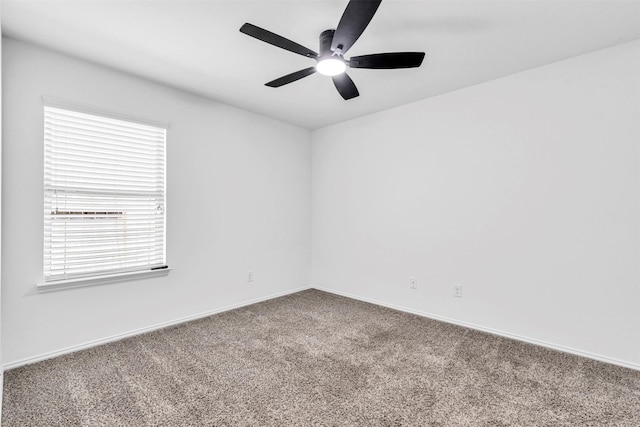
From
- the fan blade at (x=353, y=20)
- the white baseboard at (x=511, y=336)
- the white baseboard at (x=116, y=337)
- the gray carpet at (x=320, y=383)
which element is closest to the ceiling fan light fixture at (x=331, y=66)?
the fan blade at (x=353, y=20)

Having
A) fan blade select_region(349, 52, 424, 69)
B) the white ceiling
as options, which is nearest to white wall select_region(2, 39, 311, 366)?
the white ceiling

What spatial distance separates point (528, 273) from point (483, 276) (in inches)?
15.3

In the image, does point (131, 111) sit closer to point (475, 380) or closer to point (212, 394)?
point (212, 394)

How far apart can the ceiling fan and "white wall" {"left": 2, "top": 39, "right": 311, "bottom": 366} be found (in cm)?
144

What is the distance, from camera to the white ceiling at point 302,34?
191 cm

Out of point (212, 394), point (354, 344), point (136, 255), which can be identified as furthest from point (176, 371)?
point (354, 344)

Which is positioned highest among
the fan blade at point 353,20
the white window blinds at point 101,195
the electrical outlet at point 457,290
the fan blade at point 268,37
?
the fan blade at point 268,37

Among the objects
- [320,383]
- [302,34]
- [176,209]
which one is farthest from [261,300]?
[302,34]

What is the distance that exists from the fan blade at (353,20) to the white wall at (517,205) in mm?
1915

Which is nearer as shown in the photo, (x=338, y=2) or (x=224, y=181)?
(x=338, y=2)

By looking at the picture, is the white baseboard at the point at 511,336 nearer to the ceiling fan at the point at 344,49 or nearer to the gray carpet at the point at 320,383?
the gray carpet at the point at 320,383

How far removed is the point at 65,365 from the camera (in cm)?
229

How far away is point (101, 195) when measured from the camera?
8.79 ft

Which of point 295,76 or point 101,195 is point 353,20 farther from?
point 101,195
